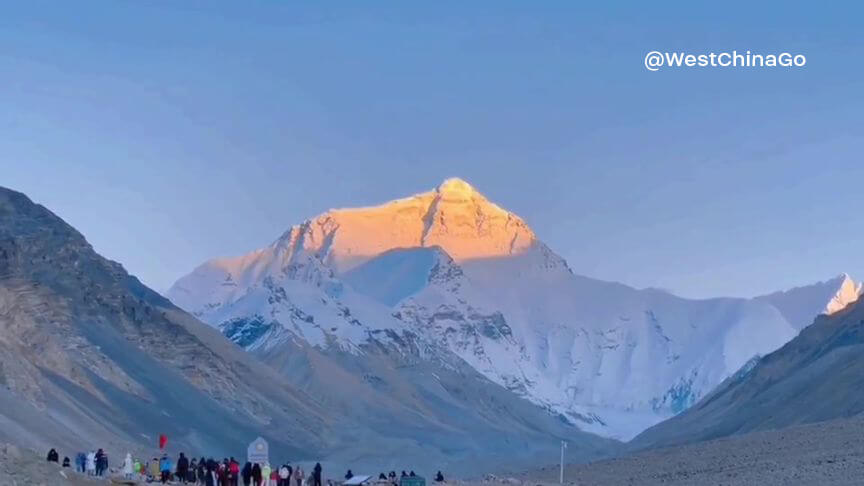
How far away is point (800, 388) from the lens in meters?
143

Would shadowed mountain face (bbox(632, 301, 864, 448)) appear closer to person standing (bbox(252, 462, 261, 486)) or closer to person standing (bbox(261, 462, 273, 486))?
person standing (bbox(252, 462, 261, 486))

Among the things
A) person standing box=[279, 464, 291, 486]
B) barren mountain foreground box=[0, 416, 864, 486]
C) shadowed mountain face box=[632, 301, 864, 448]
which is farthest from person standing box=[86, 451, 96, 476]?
shadowed mountain face box=[632, 301, 864, 448]

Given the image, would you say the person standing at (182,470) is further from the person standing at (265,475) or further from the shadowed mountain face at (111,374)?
the shadowed mountain face at (111,374)

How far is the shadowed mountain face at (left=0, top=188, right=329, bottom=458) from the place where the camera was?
395 ft

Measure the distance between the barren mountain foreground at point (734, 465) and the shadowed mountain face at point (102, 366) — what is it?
31673 millimetres

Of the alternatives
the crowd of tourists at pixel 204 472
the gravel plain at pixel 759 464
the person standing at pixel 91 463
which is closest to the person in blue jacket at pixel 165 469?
the crowd of tourists at pixel 204 472

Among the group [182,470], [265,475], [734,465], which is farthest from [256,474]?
[734,465]

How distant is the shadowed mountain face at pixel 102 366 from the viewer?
120 metres

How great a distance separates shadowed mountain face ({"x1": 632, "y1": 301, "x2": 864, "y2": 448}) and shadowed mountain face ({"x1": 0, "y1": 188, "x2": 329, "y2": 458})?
39290 mm

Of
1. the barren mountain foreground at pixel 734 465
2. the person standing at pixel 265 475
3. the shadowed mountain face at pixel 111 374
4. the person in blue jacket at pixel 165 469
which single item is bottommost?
the person standing at pixel 265 475

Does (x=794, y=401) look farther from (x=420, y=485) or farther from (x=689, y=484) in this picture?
(x=420, y=485)

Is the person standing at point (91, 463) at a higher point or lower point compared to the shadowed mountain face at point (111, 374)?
lower

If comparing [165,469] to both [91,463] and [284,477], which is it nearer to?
[91,463]

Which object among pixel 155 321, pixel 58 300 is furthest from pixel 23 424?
pixel 155 321
